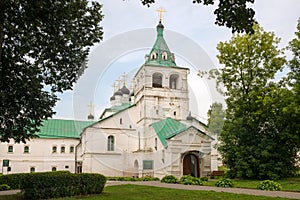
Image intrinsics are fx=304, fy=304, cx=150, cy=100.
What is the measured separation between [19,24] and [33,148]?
33301mm

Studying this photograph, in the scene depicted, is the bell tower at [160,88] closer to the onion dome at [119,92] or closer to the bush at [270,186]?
the onion dome at [119,92]

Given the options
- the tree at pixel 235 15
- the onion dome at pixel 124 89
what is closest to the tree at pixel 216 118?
the tree at pixel 235 15

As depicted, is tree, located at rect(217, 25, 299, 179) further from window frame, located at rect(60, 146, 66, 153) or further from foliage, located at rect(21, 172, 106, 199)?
window frame, located at rect(60, 146, 66, 153)

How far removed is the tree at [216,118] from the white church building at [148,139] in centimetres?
125

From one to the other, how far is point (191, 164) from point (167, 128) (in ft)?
13.2

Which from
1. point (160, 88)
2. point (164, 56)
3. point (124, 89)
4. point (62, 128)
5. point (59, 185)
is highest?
point (164, 56)

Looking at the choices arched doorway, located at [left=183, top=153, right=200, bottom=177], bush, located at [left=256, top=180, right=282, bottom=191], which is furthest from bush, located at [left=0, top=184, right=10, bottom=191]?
arched doorway, located at [left=183, top=153, right=200, bottom=177]

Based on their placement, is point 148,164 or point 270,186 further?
point 148,164

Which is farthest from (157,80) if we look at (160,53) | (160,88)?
(160,53)

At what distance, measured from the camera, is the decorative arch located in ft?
115

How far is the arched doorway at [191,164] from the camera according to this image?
2759cm

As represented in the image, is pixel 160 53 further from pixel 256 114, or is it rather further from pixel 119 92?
pixel 256 114

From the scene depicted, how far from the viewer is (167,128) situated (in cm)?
2911

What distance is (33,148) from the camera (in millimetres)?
40812
